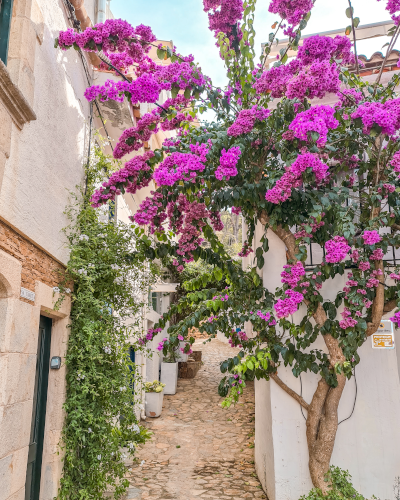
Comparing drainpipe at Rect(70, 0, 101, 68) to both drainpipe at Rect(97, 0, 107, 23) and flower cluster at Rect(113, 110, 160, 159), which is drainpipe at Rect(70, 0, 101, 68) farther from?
flower cluster at Rect(113, 110, 160, 159)

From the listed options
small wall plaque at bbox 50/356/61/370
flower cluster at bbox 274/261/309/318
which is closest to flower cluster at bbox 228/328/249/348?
flower cluster at bbox 274/261/309/318

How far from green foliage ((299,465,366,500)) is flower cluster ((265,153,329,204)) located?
2.87 m

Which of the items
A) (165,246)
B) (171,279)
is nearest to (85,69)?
(165,246)

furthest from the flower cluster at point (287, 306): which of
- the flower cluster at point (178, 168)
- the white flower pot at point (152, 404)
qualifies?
the white flower pot at point (152, 404)

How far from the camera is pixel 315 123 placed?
325 centimetres

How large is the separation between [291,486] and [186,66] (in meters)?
4.50

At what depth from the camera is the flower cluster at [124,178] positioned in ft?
13.2

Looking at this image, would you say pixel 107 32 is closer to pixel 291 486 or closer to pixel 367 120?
pixel 367 120

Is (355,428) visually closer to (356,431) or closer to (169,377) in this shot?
(356,431)

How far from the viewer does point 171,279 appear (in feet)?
41.5

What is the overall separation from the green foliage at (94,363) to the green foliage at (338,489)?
2.00 m

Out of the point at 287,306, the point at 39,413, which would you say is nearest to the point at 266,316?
the point at 287,306

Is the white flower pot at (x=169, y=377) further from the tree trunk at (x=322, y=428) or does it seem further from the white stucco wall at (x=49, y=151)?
the white stucco wall at (x=49, y=151)

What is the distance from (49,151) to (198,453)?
5.31 meters
